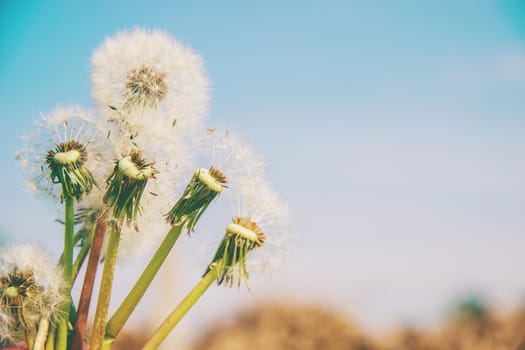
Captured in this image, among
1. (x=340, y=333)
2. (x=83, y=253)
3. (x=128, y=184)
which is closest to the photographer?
(x=128, y=184)

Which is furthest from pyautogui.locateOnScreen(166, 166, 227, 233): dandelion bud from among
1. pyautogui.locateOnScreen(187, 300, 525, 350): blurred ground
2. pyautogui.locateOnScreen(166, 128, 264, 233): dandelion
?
pyautogui.locateOnScreen(187, 300, 525, 350): blurred ground

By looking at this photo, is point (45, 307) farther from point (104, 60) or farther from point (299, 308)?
point (299, 308)

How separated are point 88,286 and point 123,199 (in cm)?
15

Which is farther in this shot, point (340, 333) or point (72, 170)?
point (340, 333)

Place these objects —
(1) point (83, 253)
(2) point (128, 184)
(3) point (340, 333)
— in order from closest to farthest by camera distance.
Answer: (2) point (128, 184), (1) point (83, 253), (3) point (340, 333)

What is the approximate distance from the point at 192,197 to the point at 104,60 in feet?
0.99

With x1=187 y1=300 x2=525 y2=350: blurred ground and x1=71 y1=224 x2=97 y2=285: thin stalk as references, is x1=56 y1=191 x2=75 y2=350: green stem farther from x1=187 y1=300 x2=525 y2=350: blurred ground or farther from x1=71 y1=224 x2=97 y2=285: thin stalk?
x1=187 y1=300 x2=525 y2=350: blurred ground

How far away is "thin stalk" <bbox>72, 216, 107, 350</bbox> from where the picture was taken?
0.75 meters

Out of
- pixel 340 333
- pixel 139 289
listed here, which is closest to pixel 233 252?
pixel 139 289

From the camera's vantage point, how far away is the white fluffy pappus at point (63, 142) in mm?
756

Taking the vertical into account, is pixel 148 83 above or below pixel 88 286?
above

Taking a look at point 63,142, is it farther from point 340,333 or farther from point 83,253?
point 340,333

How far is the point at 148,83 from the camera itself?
2.73 feet

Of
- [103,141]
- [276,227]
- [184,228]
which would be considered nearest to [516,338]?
[276,227]
